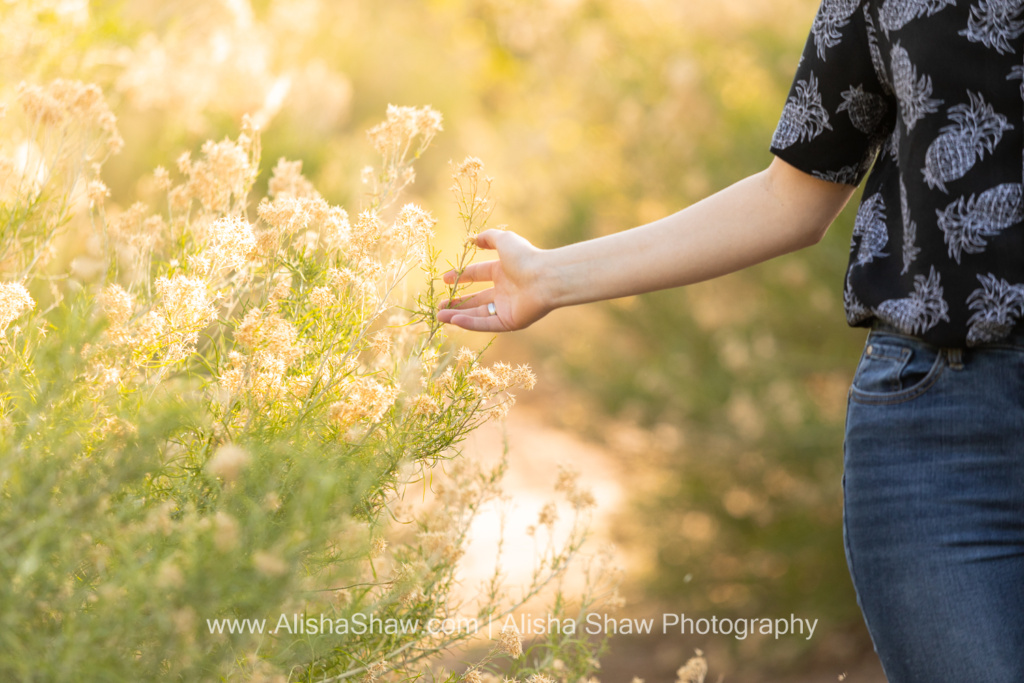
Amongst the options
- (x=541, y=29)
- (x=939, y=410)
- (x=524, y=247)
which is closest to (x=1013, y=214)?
(x=939, y=410)

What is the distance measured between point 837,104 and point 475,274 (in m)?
0.52

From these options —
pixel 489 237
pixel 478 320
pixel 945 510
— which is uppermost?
pixel 489 237

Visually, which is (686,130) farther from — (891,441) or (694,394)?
(891,441)

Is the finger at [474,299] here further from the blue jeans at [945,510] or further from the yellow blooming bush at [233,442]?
the blue jeans at [945,510]

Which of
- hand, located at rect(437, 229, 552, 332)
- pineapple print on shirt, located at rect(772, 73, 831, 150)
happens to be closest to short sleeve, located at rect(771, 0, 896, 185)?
pineapple print on shirt, located at rect(772, 73, 831, 150)

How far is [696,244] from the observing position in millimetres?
1104

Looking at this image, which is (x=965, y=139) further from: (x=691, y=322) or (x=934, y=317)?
(x=691, y=322)

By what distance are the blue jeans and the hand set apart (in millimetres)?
447

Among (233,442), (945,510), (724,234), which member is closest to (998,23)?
(724,234)

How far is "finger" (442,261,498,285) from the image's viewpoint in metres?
1.16

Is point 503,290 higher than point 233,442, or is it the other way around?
point 503,290

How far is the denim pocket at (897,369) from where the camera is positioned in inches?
38.0

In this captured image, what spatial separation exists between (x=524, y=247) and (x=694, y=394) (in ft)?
8.86

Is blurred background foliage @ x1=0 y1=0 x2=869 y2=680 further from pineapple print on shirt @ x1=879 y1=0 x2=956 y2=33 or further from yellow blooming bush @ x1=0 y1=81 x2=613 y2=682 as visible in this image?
pineapple print on shirt @ x1=879 y1=0 x2=956 y2=33
